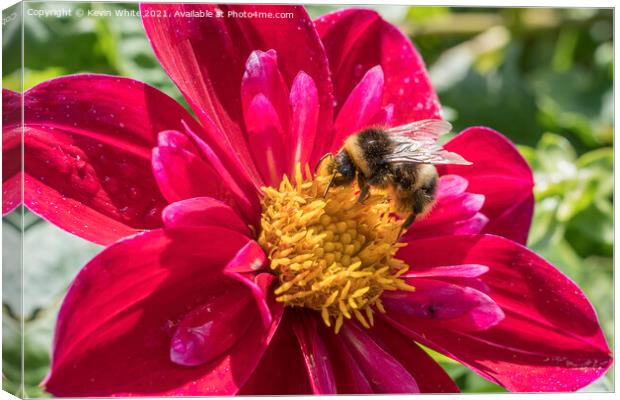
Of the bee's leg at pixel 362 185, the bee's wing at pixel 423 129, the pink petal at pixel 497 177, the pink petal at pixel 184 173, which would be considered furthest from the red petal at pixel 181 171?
the pink petal at pixel 497 177

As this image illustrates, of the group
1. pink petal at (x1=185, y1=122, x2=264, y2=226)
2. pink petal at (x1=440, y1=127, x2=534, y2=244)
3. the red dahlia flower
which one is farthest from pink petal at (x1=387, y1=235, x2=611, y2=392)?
pink petal at (x1=185, y1=122, x2=264, y2=226)

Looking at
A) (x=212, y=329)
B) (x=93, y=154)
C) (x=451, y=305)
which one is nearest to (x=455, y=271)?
(x=451, y=305)

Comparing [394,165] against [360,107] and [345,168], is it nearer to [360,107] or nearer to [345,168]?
[345,168]

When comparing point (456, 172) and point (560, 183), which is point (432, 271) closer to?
point (456, 172)

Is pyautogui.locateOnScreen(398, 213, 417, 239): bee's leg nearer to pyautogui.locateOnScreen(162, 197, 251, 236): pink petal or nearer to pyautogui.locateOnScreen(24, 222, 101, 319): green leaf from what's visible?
pyautogui.locateOnScreen(162, 197, 251, 236): pink petal

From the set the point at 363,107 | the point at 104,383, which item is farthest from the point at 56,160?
the point at 363,107
